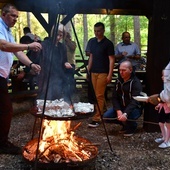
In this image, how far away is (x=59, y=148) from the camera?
11.4 feet

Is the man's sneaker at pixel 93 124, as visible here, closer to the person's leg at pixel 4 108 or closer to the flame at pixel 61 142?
the flame at pixel 61 142

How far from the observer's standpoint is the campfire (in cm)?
334

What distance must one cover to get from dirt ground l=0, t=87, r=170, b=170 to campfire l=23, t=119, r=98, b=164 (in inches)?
8.0

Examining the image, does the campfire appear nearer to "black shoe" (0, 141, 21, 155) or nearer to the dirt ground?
the dirt ground

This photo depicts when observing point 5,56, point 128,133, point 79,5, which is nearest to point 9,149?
point 5,56

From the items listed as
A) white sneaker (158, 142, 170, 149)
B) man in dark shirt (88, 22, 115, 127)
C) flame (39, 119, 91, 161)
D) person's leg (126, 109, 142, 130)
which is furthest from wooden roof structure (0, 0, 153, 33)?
white sneaker (158, 142, 170, 149)

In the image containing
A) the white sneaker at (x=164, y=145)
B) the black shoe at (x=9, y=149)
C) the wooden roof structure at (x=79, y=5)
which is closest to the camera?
the black shoe at (x=9, y=149)

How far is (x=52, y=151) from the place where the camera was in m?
3.45

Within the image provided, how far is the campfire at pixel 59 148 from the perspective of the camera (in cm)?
334

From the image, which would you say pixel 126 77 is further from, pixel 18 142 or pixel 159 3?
pixel 18 142

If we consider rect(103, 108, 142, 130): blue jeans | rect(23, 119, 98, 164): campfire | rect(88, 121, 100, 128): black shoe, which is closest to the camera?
rect(23, 119, 98, 164): campfire

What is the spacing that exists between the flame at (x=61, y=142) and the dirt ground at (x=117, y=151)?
271 millimetres

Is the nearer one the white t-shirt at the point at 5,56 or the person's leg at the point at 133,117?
the white t-shirt at the point at 5,56

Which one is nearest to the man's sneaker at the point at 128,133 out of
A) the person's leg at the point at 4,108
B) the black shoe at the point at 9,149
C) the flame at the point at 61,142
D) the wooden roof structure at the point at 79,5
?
the flame at the point at 61,142
